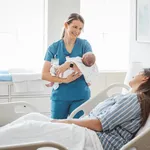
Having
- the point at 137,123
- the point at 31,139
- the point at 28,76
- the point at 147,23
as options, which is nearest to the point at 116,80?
the point at 147,23

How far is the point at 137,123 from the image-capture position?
1.76 metres

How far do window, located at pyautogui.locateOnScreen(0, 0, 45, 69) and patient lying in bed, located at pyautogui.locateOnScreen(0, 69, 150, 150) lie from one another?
6.22 ft

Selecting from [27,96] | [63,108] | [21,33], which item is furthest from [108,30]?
[63,108]

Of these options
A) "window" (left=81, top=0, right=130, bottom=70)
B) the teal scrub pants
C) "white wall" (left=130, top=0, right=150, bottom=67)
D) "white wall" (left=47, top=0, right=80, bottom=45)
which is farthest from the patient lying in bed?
"window" (left=81, top=0, right=130, bottom=70)

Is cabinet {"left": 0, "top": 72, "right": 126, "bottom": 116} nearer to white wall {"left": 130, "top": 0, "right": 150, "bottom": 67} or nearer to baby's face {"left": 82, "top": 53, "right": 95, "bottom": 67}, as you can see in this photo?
white wall {"left": 130, "top": 0, "right": 150, "bottom": 67}

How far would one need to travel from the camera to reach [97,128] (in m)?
1.77

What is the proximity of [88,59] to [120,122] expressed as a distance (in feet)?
2.57

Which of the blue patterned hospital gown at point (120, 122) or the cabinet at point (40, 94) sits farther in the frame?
the cabinet at point (40, 94)

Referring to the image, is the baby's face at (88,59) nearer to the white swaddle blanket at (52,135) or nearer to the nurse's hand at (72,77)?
the nurse's hand at (72,77)

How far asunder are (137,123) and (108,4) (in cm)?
248

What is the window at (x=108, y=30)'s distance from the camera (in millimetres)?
3891

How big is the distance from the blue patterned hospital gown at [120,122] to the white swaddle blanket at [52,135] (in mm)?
73

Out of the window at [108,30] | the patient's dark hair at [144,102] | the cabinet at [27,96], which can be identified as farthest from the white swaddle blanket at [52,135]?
the window at [108,30]

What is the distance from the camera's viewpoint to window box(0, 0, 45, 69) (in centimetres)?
358
